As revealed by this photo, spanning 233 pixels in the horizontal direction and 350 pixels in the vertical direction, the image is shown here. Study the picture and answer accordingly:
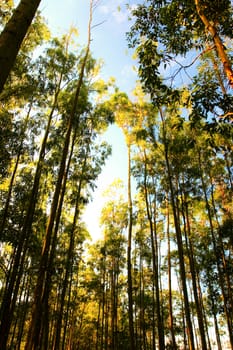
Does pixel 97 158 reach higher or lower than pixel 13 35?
higher

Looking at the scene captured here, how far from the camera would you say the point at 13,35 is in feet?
5.34

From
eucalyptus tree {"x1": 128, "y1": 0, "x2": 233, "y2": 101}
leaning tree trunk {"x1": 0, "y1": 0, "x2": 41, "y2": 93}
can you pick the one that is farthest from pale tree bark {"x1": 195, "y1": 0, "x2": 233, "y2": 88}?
leaning tree trunk {"x1": 0, "y1": 0, "x2": 41, "y2": 93}

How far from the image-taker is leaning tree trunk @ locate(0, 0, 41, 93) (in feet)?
4.78

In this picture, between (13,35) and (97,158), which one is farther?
(97,158)

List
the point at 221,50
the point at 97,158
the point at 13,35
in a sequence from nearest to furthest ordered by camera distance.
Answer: the point at 13,35 < the point at 221,50 < the point at 97,158

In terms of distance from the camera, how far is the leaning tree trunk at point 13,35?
1.46 meters

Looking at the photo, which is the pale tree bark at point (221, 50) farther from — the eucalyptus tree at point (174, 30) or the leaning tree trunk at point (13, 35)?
the leaning tree trunk at point (13, 35)

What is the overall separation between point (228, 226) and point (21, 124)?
33.6 ft

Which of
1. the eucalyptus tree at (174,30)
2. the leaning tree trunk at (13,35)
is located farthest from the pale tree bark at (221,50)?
the leaning tree trunk at (13,35)

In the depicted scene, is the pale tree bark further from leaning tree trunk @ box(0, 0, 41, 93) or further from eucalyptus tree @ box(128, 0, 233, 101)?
leaning tree trunk @ box(0, 0, 41, 93)

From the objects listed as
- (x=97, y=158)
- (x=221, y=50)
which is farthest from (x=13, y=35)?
(x=97, y=158)

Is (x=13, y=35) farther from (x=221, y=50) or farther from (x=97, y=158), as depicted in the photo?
(x=97, y=158)

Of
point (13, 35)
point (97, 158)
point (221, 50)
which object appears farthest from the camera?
point (97, 158)

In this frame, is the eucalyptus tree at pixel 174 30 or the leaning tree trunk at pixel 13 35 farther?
the eucalyptus tree at pixel 174 30
